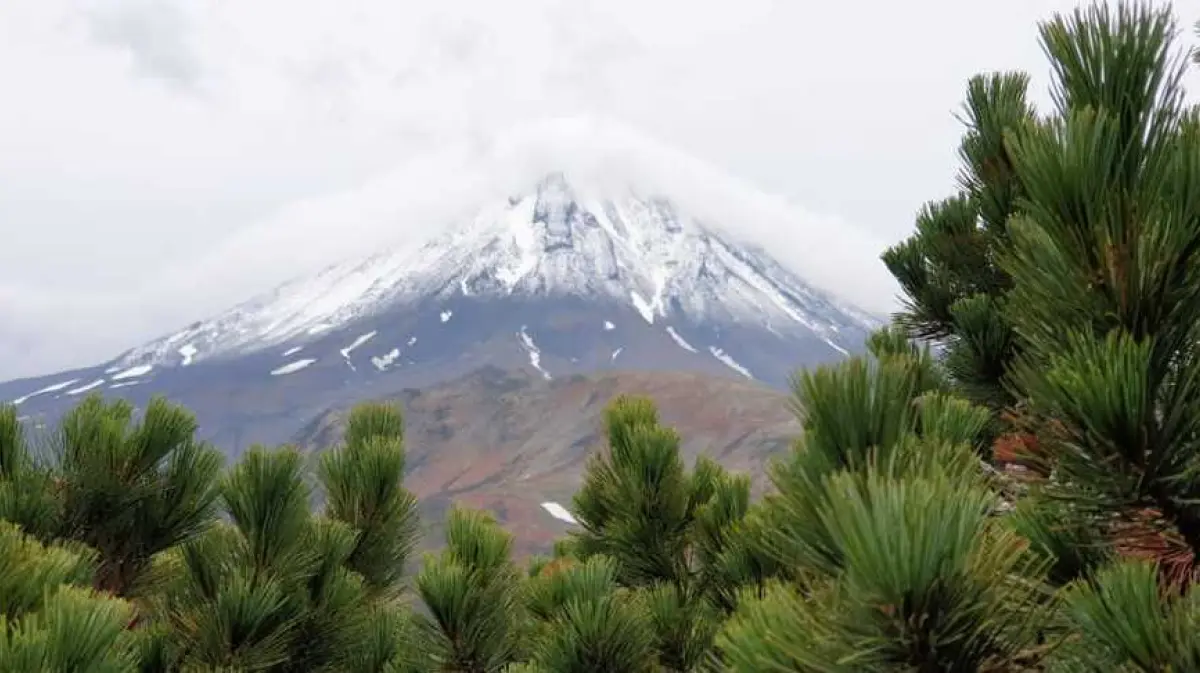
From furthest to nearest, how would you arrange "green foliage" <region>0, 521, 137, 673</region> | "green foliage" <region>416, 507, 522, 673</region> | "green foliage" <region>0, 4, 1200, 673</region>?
"green foliage" <region>416, 507, 522, 673</region> → "green foliage" <region>0, 521, 137, 673</region> → "green foliage" <region>0, 4, 1200, 673</region>

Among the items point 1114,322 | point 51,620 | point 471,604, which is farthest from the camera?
point 471,604

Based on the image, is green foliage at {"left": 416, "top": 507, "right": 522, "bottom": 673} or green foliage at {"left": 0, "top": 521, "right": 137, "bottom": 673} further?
green foliage at {"left": 416, "top": 507, "right": 522, "bottom": 673}

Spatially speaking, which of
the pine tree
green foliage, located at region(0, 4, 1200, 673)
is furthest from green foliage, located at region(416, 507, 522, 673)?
the pine tree

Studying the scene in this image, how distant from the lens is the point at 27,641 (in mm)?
1882

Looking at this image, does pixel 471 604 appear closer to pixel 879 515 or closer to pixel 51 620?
pixel 51 620

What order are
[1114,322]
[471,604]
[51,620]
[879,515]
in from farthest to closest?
[471,604] < [51,620] < [1114,322] < [879,515]

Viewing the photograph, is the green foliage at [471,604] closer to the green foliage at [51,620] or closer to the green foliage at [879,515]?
the green foliage at [879,515]

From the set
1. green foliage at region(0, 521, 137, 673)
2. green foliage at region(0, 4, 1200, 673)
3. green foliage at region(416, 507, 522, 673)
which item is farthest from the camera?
green foliage at region(416, 507, 522, 673)

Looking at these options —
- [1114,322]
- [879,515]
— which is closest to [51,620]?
[879,515]

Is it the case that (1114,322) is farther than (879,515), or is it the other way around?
(1114,322)

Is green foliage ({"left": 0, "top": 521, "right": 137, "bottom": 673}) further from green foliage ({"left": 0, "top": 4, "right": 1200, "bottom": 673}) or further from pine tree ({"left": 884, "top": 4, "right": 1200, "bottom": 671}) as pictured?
pine tree ({"left": 884, "top": 4, "right": 1200, "bottom": 671})

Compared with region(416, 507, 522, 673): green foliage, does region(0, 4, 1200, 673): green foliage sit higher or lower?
higher

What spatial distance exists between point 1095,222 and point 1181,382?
0.98 feet

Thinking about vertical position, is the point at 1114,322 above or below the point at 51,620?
above
